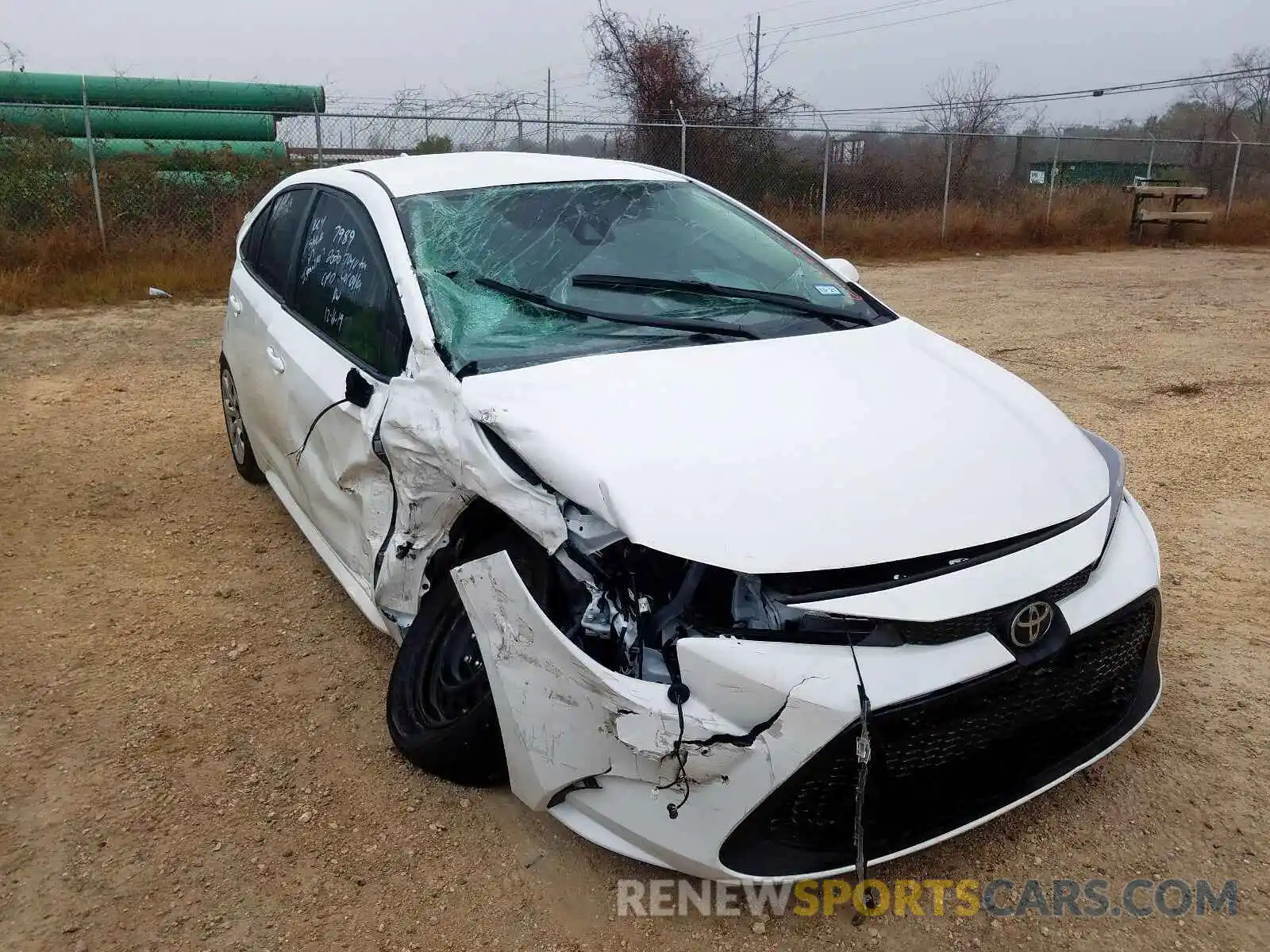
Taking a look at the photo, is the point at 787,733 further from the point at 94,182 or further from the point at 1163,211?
the point at 1163,211

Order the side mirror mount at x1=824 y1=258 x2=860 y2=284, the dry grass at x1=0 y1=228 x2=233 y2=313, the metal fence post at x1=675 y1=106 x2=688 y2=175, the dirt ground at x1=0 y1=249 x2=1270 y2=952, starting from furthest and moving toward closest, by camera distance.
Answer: the metal fence post at x1=675 y1=106 x2=688 y2=175, the dry grass at x1=0 y1=228 x2=233 y2=313, the side mirror mount at x1=824 y1=258 x2=860 y2=284, the dirt ground at x1=0 y1=249 x2=1270 y2=952

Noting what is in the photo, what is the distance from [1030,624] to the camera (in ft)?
6.85

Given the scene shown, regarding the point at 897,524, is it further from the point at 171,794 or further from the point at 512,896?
the point at 171,794

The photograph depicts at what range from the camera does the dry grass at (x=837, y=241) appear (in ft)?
32.6

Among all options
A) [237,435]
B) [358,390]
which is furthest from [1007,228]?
[358,390]

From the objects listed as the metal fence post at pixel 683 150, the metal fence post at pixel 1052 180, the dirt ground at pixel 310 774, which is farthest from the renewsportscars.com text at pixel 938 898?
the metal fence post at pixel 1052 180

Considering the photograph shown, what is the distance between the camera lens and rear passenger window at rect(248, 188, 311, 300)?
3936 mm

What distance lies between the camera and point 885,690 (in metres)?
1.92

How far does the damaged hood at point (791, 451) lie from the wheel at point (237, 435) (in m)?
2.60

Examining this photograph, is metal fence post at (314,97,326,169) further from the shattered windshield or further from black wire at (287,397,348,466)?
the shattered windshield

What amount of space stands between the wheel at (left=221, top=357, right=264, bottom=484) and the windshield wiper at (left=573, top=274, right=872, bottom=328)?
91.1 inches

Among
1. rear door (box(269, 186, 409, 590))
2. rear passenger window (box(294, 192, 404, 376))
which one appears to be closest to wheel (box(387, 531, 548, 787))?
rear door (box(269, 186, 409, 590))

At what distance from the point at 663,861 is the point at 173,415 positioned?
5.11m

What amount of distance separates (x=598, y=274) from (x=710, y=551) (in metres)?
1.38
